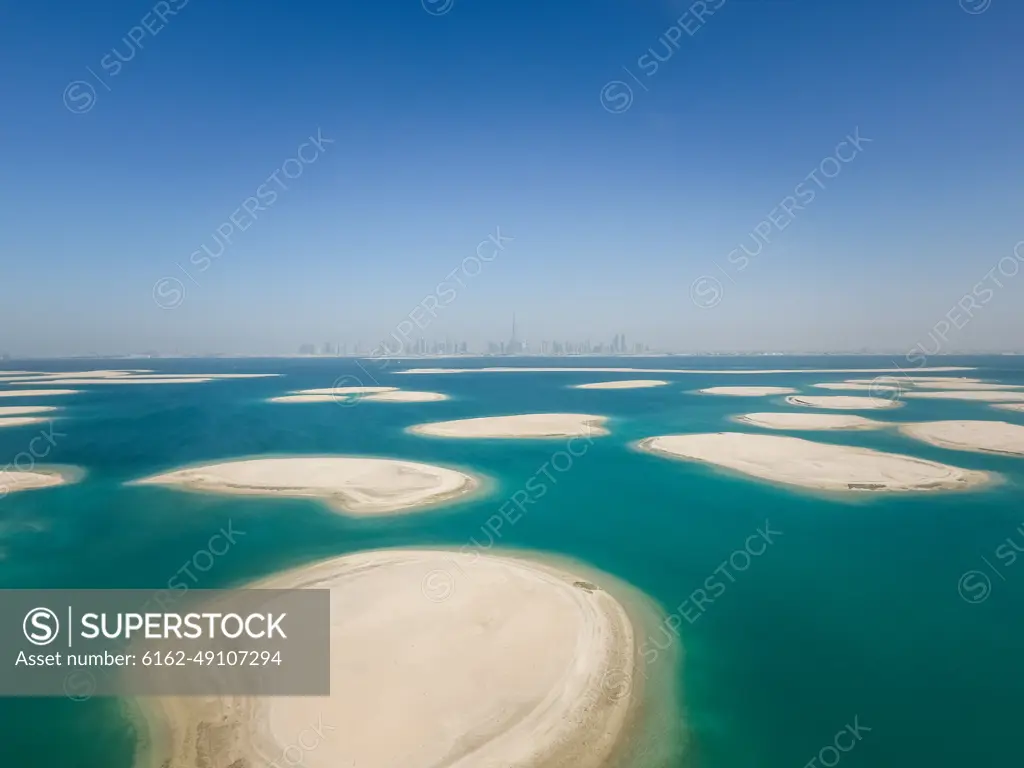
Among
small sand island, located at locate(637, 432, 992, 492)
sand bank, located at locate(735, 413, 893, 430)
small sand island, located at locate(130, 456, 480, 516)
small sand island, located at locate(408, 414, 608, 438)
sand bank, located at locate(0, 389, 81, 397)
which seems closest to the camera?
small sand island, located at locate(130, 456, 480, 516)

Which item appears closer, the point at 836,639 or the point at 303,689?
the point at 303,689

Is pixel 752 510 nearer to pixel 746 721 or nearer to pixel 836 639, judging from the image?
pixel 836 639

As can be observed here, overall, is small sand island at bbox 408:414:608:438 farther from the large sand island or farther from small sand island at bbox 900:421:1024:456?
the large sand island

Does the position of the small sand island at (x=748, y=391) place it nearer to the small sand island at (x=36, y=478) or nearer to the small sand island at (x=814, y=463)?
the small sand island at (x=814, y=463)

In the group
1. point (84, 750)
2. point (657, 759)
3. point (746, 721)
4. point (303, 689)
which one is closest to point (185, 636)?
point (84, 750)

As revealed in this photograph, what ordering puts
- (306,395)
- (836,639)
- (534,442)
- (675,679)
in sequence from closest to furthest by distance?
(675,679), (836,639), (534,442), (306,395)

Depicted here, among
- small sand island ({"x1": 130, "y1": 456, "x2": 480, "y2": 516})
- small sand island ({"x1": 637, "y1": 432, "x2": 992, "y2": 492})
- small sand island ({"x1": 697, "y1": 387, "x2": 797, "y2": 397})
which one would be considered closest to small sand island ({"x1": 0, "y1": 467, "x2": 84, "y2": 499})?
small sand island ({"x1": 130, "y1": 456, "x2": 480, "y2": 516})

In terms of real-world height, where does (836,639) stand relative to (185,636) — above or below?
above
